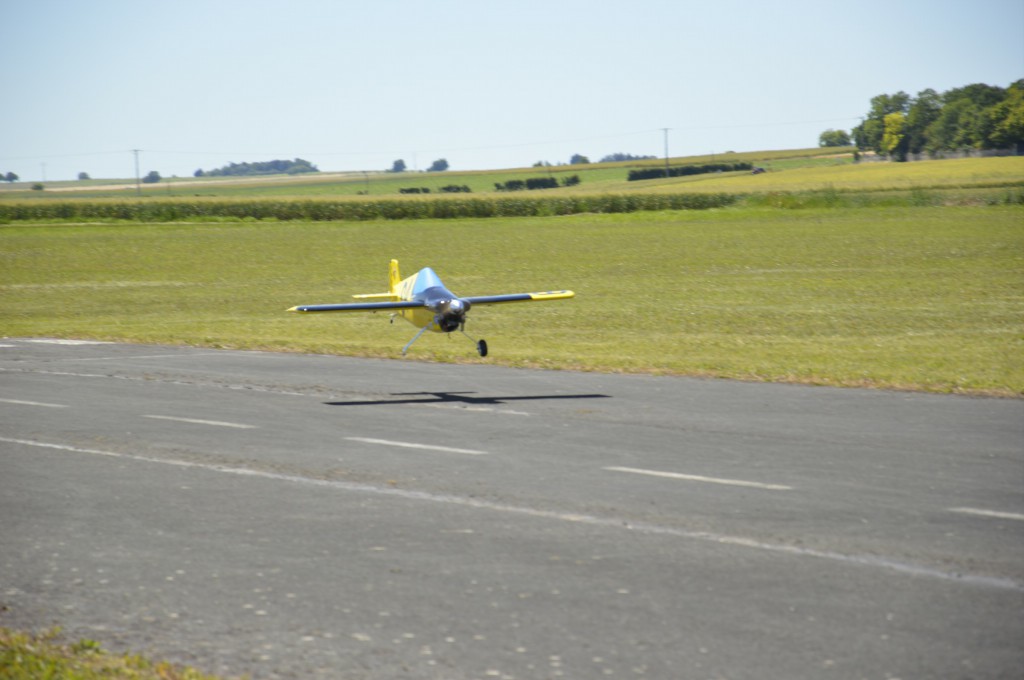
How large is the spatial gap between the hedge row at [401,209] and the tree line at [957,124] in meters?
99.7

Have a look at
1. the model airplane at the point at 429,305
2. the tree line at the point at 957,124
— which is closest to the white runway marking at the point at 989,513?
the model airplane at the point at 429,305

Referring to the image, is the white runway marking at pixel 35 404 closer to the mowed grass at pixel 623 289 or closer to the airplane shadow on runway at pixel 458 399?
the airplane shadow on runway at pixel 458 399

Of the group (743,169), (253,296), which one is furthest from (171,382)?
(743,169)

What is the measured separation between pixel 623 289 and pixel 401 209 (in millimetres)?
49933

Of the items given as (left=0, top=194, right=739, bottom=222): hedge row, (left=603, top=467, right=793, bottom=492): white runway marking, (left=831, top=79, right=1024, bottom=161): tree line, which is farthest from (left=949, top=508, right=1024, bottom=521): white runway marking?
(left=831, top=79, right=1024, bottom=161): tree line

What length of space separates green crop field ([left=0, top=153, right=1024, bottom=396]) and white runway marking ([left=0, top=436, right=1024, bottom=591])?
945 centimetres

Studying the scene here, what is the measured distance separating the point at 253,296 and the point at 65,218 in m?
59.9

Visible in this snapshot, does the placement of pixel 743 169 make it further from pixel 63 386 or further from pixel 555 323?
pixel 63 386

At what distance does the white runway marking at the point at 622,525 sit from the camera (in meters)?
8.89

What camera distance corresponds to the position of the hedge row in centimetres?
8761

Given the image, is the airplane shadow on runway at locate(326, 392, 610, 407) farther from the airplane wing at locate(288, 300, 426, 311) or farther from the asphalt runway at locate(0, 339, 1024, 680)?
the airplane wing at locate(288, 300, 426, 311)

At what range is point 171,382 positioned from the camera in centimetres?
2069

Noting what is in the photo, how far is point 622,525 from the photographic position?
1066cm

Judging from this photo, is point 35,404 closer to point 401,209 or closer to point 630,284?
point 630,284
